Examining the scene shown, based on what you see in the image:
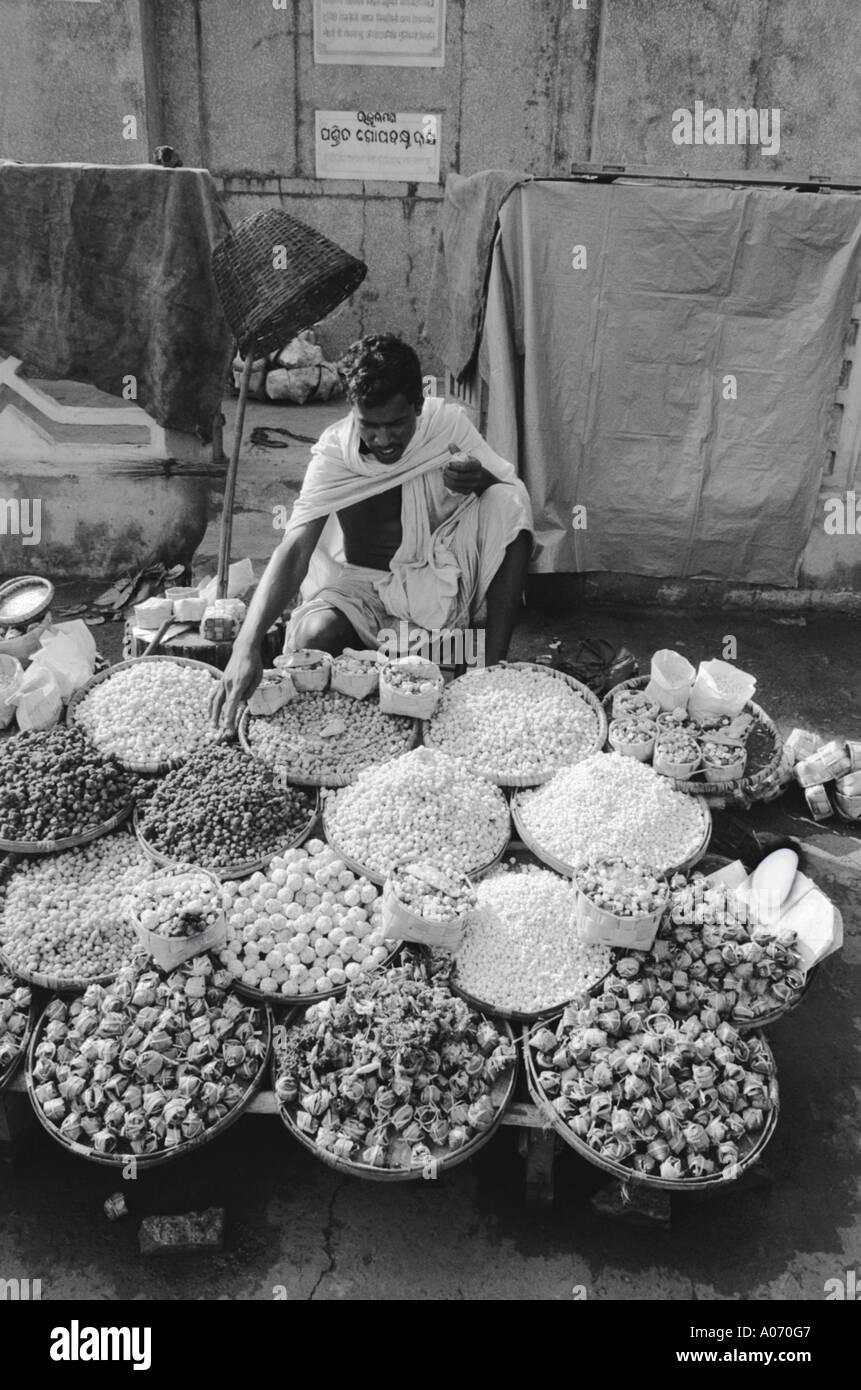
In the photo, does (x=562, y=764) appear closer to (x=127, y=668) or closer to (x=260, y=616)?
(x=260, y=616)

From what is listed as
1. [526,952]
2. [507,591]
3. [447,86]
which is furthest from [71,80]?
[526,952]

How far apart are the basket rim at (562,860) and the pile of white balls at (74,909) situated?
1.08 m

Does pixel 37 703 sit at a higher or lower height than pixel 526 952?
higher

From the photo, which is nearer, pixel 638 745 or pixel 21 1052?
pixel 21 1052

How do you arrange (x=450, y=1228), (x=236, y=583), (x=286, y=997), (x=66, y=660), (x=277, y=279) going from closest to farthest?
(x=450, y=1228), (x=286, y=997), (x=66, y=660), (x=277, y=279), (x=236, y=583)

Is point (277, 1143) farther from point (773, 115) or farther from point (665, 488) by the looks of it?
point (773, 115)

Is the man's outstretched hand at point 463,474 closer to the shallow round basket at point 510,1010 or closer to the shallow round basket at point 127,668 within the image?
the shallow round basket at point 127,668

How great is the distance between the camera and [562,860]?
9.20 feet

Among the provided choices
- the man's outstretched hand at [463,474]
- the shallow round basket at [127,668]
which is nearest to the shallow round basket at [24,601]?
the shallow round basket at [127,668]

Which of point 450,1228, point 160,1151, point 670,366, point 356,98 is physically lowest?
point 450,1228

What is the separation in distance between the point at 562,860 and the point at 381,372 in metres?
1.73

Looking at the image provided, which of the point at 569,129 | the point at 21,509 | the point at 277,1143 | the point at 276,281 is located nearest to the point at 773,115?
the point at 569,129

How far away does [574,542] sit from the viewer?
511cm

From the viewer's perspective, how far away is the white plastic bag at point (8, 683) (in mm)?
3363
